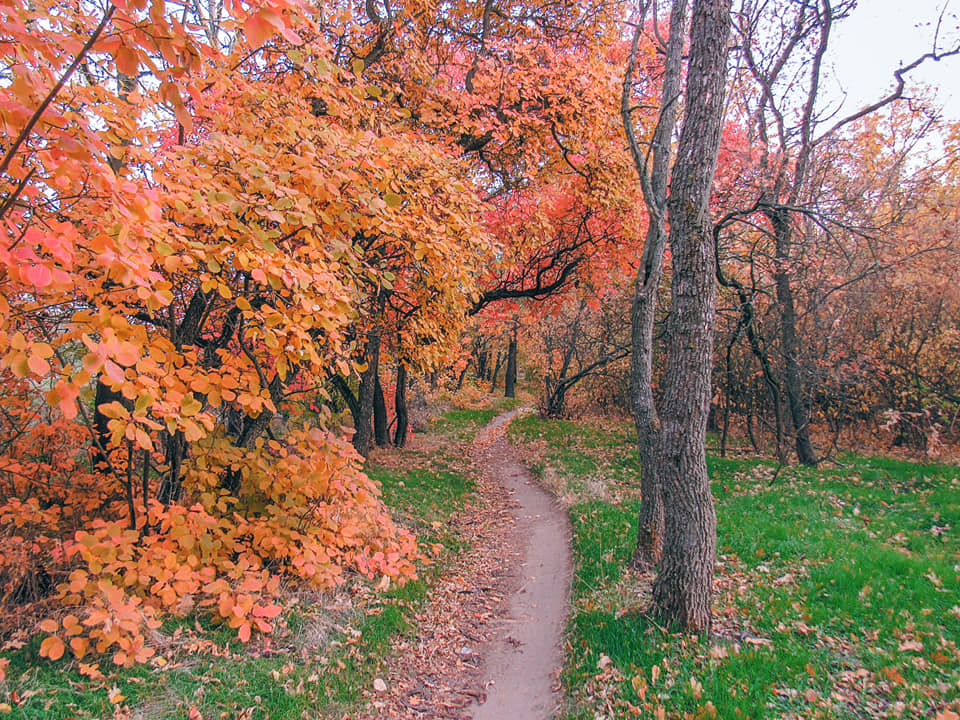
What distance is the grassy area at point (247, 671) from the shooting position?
3242 mm

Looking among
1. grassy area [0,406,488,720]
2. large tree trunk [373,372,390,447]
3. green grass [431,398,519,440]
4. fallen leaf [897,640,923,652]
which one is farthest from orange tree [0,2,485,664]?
green grass [431,398,519,440]

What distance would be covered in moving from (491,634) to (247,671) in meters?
2.57

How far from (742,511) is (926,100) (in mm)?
11297

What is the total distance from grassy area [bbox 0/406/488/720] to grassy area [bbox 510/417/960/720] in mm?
1949

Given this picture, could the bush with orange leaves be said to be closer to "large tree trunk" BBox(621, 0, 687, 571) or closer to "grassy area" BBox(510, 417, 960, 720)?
"grassy area" BBox(510, 417, 960, 720)

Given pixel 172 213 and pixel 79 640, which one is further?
pixel 172 213

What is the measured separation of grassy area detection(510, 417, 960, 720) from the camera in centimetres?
351

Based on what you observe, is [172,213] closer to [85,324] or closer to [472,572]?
[85,324]

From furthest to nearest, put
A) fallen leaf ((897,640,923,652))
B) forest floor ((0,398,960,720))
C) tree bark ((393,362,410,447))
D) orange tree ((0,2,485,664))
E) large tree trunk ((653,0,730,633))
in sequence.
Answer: tree bark ((393,362,410,447)) < large tree trunk ((653,0,730,633)) < fallen leaf ((897,640,923,652)) < forest floor ((0,398,960,720)) < orange tree ((0,2,485,664))

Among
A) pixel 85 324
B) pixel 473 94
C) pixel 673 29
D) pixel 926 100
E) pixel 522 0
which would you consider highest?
pixel 522 0

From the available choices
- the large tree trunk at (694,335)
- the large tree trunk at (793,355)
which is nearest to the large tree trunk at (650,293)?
the large tree trunk at (694,335)

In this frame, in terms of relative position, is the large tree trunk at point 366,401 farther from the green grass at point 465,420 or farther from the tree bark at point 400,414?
the green grass at point 465,420

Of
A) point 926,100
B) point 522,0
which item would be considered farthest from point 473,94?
point 926,100

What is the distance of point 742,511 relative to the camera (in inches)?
314
